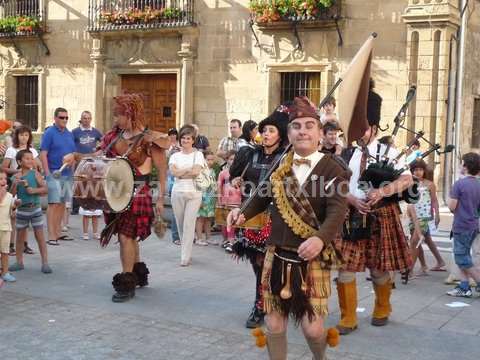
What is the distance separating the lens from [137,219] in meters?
6.68

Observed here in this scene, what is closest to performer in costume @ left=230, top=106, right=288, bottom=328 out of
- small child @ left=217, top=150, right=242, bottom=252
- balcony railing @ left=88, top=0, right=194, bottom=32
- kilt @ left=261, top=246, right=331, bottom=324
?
kilt @ left=261, top=246, right=331, bottom=324

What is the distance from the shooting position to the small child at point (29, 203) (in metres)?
7.68

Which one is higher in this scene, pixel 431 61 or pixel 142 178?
pixel 431 61

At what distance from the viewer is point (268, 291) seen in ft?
14.0

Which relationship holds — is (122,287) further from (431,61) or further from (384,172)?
(431,61)

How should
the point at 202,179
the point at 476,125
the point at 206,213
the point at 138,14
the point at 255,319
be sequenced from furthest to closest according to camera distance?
the point at 138,14 < the point at 476,125 < the point at 206,213 < the point at 202,179 < the point at 255,319

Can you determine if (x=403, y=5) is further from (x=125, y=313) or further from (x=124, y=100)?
(x=125, y=313)

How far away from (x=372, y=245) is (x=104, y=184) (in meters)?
2.47

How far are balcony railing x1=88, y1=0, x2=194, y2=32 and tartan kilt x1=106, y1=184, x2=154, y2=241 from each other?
10693 millimetres

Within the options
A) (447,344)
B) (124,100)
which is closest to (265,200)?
(447,344)

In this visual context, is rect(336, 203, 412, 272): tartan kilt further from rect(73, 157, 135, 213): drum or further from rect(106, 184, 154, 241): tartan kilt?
rect(73, 157, 135, 213): drum

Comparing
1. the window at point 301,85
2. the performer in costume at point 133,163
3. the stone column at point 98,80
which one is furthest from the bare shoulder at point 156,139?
the stone column at point 98,80

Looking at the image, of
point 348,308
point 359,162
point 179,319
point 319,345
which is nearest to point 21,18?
point 179,319

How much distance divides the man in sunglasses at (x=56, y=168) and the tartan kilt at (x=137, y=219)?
3.28m
